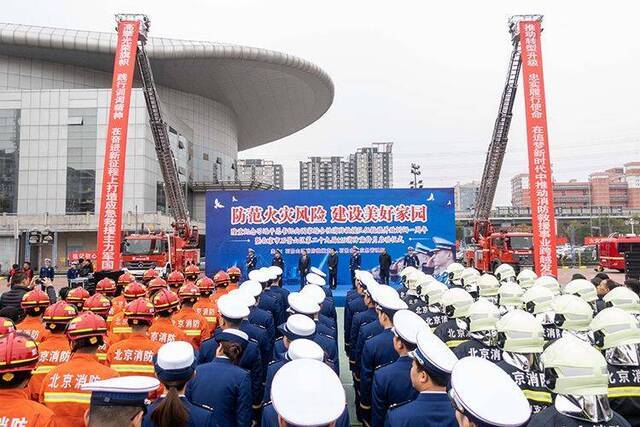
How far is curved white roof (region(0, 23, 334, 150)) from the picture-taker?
3672cm

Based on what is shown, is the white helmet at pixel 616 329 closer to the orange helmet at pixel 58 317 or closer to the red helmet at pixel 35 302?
the orange helmet at pixel 58 317

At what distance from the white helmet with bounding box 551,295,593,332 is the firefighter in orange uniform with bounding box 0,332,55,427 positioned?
3.91 m

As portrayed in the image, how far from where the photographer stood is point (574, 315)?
3994 millimetres

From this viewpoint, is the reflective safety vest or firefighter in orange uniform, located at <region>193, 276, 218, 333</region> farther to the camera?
firefighter in orange uniform, located at <region>193, 276, 218, 333</region>

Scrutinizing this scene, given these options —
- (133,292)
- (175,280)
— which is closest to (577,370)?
(133,292)

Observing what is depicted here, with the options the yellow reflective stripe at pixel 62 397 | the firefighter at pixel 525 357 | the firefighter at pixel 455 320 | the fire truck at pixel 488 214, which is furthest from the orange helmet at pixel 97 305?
the fire truck at pixel 488 214

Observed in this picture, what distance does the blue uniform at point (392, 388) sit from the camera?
116 inches

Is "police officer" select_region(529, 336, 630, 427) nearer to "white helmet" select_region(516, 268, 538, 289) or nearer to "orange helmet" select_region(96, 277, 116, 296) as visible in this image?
"white helmet" select_region(516, 268, 538, 289)

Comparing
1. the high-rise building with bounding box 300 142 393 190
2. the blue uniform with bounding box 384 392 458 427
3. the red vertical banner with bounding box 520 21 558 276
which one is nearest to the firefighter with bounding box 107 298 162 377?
the blue uniform with bounding box 384 392 458 427

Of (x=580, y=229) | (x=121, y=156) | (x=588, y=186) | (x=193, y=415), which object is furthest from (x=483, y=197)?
(x=588, y=186)

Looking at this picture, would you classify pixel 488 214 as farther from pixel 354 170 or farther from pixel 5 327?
pixel 354 170

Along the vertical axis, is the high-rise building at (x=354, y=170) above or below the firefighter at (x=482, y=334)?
above

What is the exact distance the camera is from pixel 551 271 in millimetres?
13594

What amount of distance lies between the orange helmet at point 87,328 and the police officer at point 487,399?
2.31 meters
